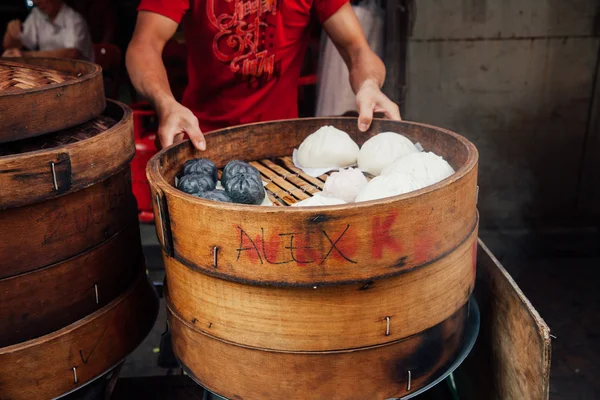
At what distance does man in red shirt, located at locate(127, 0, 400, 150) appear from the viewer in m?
3.10

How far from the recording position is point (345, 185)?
2.05 meters

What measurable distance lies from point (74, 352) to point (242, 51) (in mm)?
1939

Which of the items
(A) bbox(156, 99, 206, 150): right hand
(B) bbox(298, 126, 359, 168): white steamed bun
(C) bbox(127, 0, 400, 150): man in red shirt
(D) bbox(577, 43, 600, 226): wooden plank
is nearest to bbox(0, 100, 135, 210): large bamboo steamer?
(A) bbox(156, 99, 206, 150): right hand

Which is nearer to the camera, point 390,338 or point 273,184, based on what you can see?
point 390,338

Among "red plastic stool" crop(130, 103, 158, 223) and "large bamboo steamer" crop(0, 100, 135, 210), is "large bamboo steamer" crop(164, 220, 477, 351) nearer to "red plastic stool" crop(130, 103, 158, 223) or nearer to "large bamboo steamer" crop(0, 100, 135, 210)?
"large bamboo steamer" crop(0, 100, 135, 210)

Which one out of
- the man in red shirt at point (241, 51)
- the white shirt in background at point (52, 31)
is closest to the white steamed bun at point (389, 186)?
the man in red shirt at point (241, 51)

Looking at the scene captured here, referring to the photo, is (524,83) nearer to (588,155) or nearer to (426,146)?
(588,155)

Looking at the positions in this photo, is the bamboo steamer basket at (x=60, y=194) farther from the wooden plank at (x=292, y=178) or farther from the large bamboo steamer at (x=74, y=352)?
the wooden plank at (x=292, y=178)

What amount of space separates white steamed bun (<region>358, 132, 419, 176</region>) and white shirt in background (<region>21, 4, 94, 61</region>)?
228 inches

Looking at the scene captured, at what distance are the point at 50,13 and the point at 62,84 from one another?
583 centimetres

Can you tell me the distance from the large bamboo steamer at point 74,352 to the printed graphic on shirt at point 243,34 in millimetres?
1537

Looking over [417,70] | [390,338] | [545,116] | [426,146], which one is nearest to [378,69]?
[426,146]

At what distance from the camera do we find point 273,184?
2334 millimetres

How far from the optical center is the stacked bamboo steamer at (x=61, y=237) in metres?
1.78
